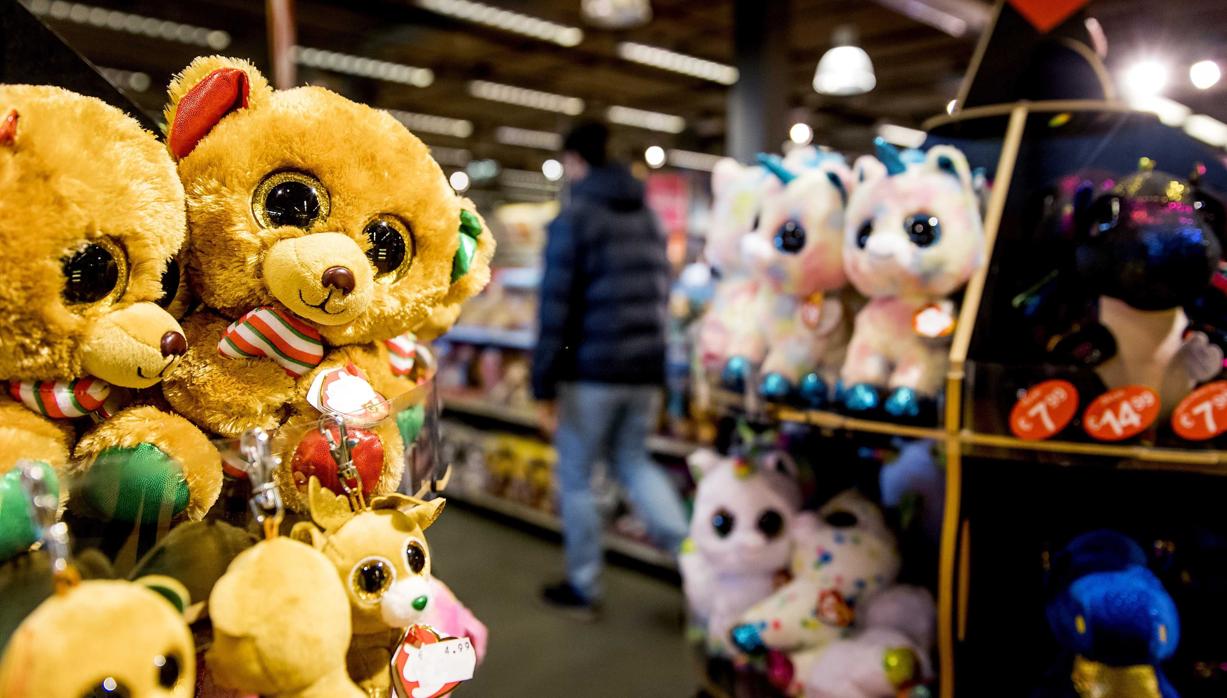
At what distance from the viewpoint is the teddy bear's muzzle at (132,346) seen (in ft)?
2.07

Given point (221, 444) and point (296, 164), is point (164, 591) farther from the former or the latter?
point (296, 164)

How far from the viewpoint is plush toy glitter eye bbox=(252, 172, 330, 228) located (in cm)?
70

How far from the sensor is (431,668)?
0.66 meters

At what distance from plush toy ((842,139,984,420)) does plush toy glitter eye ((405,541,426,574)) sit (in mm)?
1006

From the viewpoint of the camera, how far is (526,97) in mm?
9609

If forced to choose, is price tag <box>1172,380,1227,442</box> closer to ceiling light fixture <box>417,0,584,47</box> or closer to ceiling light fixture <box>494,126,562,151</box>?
ceiling light fixture <box>417,0,584,47</box>

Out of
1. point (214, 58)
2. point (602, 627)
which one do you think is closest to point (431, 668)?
point (214, 58)

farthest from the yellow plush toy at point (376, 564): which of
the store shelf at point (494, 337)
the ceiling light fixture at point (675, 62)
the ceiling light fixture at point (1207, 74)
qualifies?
the ceiling light fixture at point (675, 62)

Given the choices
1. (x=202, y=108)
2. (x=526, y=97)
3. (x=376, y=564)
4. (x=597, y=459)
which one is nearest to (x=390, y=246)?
(x=202, y=108)

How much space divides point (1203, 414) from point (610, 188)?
1998 mm

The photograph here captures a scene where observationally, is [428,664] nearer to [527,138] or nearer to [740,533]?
[740,533]

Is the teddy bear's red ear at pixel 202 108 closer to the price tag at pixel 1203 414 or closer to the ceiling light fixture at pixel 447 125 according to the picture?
the price tag at pixel 1203 414

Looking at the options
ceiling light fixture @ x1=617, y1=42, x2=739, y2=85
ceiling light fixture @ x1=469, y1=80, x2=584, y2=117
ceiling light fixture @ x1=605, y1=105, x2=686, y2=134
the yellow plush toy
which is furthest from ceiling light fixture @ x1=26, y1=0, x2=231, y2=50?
the yellow plush toy

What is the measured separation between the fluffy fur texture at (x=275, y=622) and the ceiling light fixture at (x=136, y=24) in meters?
6.50
